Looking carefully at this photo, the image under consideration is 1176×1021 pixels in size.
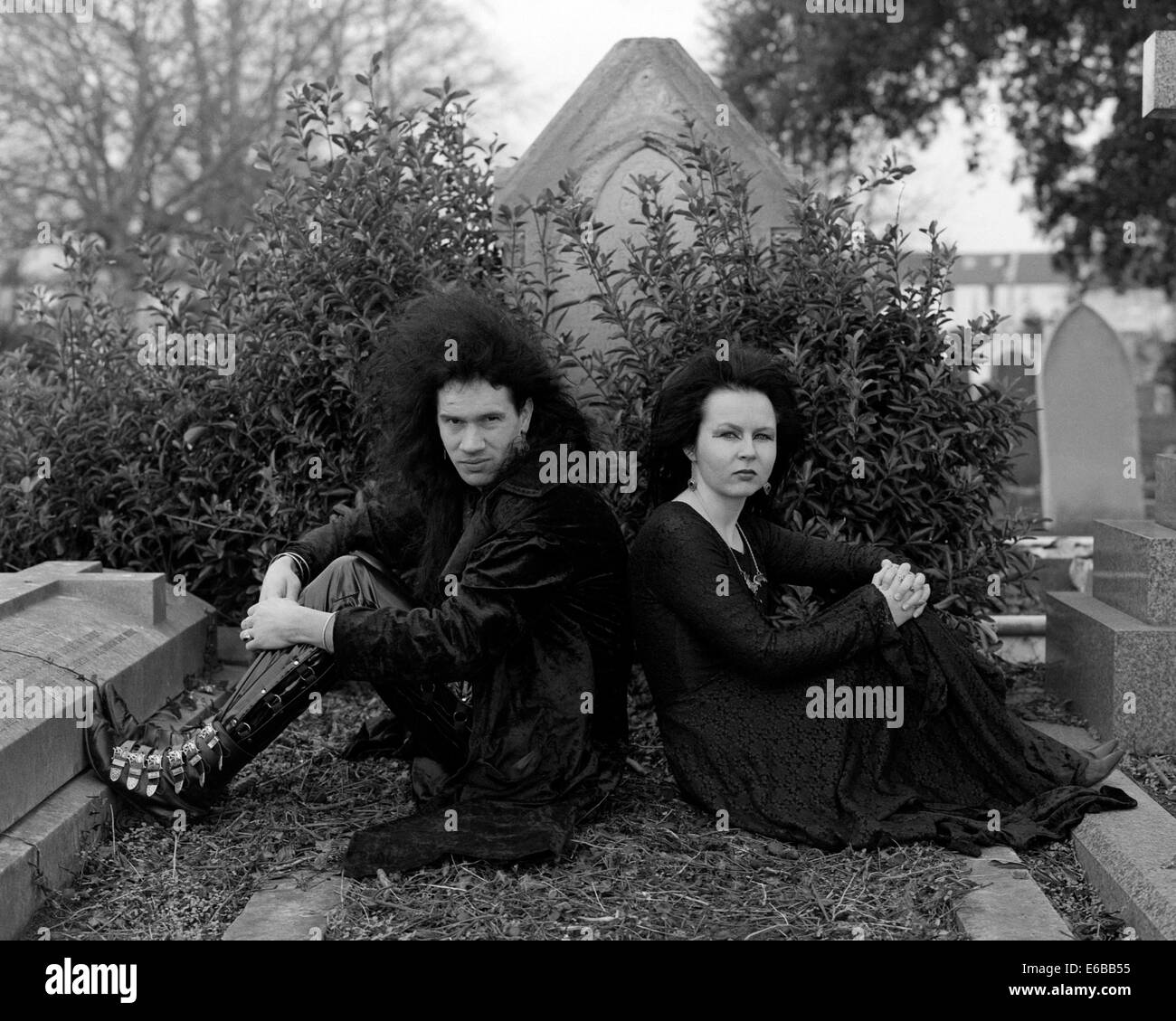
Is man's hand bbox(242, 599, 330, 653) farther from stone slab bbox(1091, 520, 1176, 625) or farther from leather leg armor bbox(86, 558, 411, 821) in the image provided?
stone slab bbox(1091, 520, 1176, 625)

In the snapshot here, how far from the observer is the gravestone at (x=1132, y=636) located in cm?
459

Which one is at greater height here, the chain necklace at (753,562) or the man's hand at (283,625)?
the chain necklace at (753,562)

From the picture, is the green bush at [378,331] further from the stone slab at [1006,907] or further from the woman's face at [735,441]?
the stone slab at [1006,907]

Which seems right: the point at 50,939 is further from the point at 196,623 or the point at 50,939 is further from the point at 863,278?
the point at 863,278

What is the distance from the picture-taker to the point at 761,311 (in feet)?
16.5

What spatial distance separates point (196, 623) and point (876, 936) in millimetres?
2914

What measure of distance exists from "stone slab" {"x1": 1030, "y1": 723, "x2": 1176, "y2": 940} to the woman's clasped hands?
2.44ft

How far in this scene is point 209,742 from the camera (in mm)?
3877

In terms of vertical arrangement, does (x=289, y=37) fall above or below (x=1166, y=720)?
above

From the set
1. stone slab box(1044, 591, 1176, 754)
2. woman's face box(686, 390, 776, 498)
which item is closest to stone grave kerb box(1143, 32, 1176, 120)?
stone slab box(1044, 591, 1176, 754)

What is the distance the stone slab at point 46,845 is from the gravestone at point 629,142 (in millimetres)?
2748

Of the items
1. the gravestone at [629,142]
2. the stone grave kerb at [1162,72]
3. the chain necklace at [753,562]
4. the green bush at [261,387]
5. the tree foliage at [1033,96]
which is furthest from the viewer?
the tree foliage at [1033,96]

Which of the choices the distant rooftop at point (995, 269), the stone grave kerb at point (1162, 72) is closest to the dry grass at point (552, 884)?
the stone grave kerb at point (1162, 72)

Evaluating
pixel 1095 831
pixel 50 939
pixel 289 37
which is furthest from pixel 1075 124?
pixel 50 939
